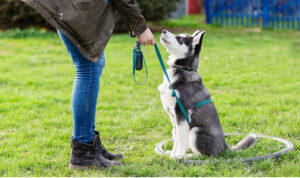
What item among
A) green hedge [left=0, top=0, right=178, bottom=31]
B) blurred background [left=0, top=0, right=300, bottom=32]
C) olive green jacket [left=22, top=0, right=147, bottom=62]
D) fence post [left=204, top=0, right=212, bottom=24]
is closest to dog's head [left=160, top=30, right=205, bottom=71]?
olive green jacket [left=22, top=0, right=147, bottom=62]

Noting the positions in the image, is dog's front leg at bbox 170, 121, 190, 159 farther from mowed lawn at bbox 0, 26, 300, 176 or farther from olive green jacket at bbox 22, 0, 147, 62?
olive green jacket at bbox 22, 0, 147, 62

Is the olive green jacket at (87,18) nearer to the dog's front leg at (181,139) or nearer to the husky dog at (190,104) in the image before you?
the husky dog at (190,104)

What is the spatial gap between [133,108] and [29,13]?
834 cm

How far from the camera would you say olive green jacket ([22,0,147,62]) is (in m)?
3.10

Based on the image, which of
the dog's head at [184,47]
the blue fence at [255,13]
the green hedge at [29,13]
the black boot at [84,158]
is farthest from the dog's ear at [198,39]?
the blue fence at [255,13]

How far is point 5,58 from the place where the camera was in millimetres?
9180

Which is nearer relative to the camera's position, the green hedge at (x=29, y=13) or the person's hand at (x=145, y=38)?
the person's hand at (x=145, y=38)

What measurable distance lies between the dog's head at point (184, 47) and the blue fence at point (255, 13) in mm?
13103

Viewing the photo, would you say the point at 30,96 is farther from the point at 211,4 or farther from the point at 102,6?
the point at 211,4

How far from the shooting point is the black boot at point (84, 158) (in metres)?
3.55

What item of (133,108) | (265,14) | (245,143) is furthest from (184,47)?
(265,14)

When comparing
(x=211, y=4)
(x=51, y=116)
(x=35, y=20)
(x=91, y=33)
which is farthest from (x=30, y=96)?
(x=211, y=4)

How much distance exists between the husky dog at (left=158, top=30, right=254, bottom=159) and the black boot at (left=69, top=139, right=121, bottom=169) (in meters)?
0.67

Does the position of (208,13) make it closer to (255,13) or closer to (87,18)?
(255,13)
